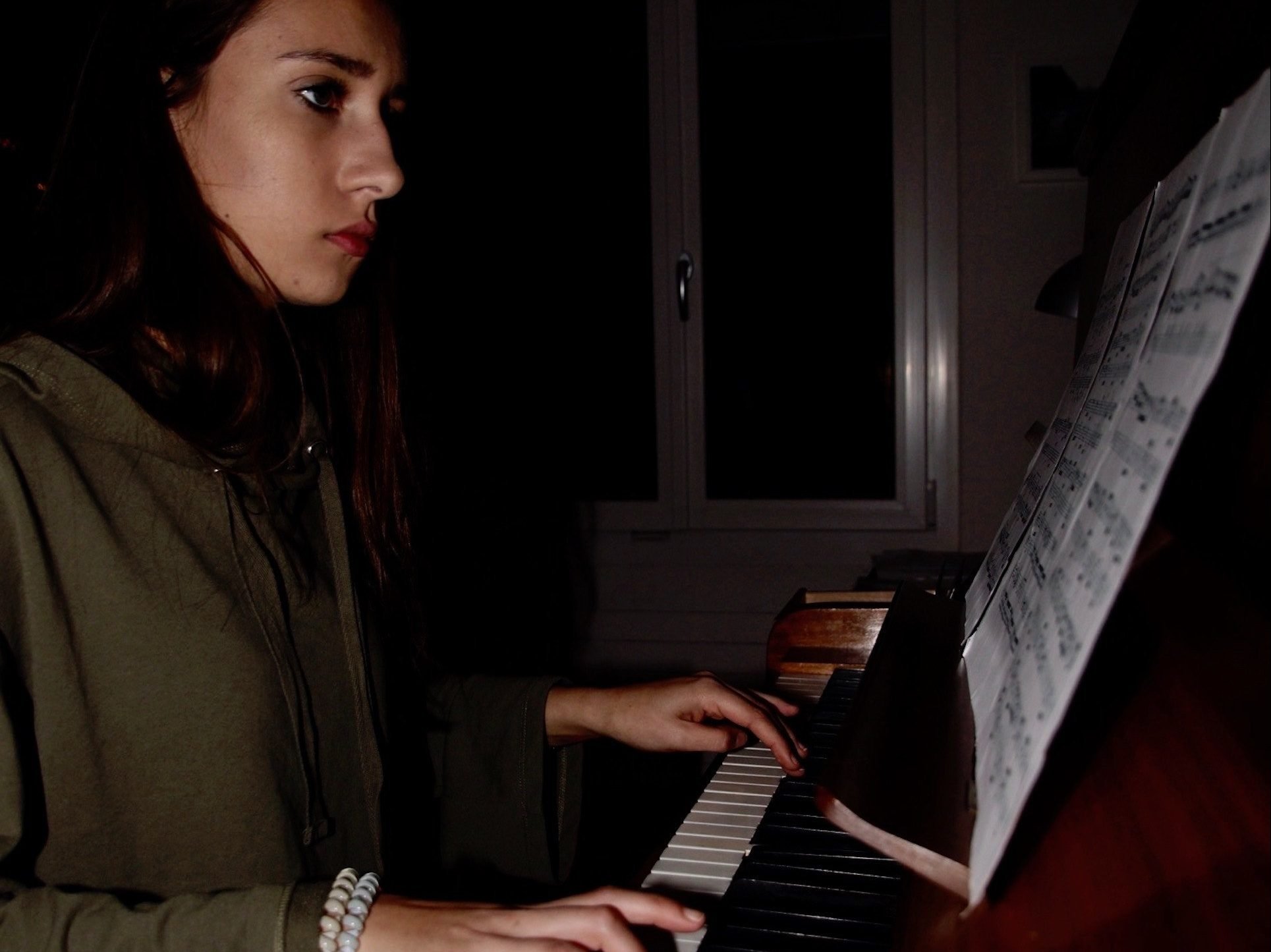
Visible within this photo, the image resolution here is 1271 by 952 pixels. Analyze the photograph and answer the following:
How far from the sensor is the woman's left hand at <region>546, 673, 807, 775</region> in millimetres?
963

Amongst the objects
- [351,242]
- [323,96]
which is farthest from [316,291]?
[323,96]

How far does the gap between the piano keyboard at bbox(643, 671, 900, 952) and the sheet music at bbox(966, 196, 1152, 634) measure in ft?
0.69

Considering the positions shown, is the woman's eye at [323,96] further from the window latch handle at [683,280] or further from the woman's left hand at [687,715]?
the window latch handle at [683,280]

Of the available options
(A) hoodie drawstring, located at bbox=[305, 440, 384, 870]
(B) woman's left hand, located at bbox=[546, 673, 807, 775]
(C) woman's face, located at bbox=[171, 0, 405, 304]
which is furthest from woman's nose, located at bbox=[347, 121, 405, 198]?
(B) woman's left hand, located at bbox=[546, 673, 807, 775]

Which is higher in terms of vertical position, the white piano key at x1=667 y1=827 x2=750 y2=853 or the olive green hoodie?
the olive green hoodie

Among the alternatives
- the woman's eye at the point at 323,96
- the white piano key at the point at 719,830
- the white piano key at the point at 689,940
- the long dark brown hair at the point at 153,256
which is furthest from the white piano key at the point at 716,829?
the woman's eye at the point at 323,96

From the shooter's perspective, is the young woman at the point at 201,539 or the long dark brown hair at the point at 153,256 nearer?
the young woman at the point at 201,539

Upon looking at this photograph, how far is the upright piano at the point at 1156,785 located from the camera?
491mm

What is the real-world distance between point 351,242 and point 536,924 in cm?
69

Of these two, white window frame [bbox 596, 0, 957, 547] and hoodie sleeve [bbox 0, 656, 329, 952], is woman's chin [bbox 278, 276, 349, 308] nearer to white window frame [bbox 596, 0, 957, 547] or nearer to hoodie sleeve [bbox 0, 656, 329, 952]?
hoodie sleeve [bbox 0, 656, 329, 952]

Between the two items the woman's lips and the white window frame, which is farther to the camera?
the white window frame

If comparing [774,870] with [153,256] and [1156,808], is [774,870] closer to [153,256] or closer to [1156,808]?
[1156,808]

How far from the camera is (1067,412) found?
75cm

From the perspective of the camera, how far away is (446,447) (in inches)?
120
